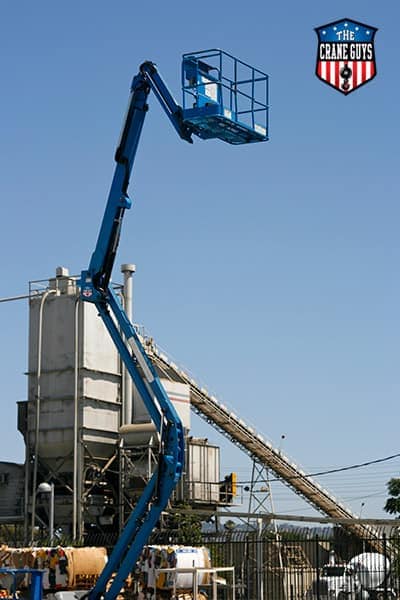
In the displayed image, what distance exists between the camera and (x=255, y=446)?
62219 millimetres

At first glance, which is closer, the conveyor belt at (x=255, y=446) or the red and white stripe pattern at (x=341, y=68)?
the red and white stripe pattern at (x=341, y=68)

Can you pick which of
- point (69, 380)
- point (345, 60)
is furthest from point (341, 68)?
point (69, 380)

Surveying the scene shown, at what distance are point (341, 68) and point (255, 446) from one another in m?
37.7

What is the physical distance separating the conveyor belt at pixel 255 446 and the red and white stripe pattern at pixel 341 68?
3143 cm

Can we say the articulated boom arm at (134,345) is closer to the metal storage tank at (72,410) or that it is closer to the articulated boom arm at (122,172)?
the articulated boom arm at (122,172)

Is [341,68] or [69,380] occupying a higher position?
[341,68]

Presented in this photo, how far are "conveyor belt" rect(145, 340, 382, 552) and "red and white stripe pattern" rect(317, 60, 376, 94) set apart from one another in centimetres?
3143

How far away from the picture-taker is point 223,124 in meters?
29.0

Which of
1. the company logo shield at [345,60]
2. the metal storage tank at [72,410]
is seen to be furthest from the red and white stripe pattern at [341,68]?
the metal storage tank at [72,410]

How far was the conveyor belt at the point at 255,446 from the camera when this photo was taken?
58.3 metres

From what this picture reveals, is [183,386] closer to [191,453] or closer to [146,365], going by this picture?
[191,453]

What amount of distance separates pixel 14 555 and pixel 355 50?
17635 millimetres

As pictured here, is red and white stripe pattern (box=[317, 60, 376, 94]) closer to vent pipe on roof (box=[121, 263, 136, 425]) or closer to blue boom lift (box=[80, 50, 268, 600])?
blue boom lift (box=[80, 50, 268, 600])

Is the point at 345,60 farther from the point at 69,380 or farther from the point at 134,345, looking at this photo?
the point at 69,380
